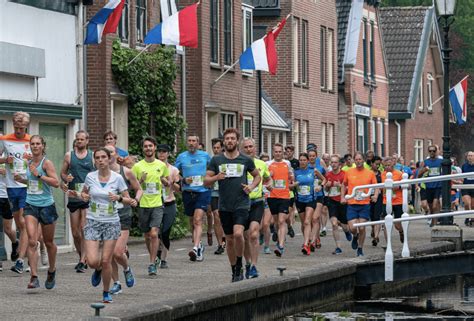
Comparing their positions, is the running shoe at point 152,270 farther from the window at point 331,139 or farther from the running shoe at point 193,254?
the window at point 331,139

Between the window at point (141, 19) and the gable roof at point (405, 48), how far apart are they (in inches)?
1260

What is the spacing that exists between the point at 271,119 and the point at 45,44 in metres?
18.8

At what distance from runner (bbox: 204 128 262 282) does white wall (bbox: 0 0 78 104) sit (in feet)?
19.3

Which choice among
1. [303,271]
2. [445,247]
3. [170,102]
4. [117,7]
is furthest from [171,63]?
[303,271]

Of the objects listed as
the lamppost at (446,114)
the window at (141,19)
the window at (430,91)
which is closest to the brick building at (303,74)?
the window at (141,19)

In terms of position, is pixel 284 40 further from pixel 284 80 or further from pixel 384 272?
pixel 384 272

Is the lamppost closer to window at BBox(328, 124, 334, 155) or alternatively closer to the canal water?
the canal water

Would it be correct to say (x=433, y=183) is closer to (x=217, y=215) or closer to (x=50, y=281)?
(x=217, y=215)

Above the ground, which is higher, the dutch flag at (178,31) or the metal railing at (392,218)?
the dutch flag at (178,31)

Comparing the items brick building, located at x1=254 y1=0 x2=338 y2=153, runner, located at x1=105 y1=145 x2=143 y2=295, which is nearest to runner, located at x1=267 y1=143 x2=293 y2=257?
runner, located at x1=105 y1=145 x2=143 y2=295

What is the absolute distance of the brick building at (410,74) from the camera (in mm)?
62906

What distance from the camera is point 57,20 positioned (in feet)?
87.1

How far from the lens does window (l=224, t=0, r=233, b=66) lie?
38.0 metres

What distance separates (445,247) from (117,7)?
6.84 metres
